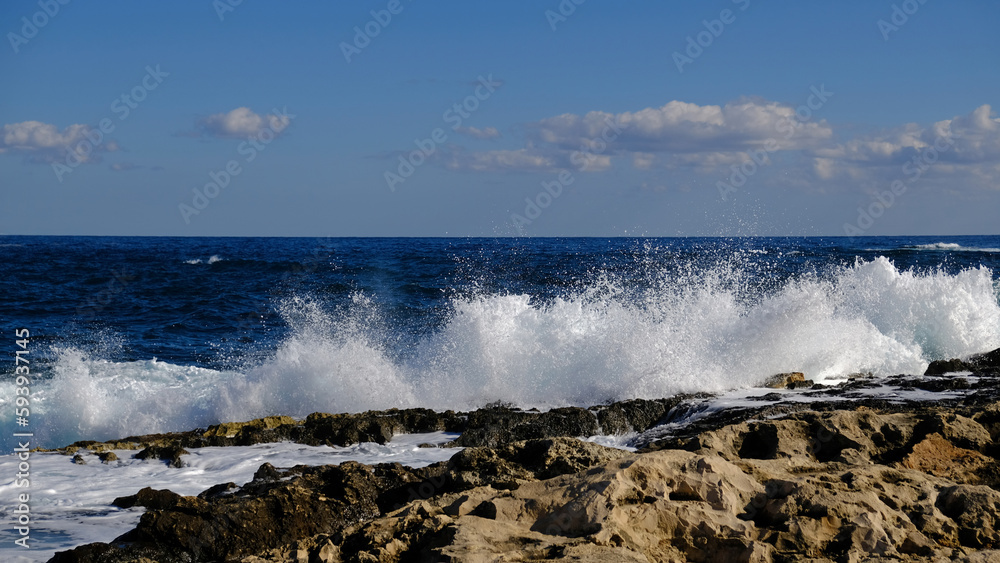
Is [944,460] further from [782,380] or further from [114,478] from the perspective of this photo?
[114,478]

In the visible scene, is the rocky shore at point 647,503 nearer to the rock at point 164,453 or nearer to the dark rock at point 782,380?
the rock at point 164,453

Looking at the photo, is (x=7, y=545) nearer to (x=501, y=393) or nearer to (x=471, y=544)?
(x=471, y=544)

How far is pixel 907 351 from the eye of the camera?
12430 mm

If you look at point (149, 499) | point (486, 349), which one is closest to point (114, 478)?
point (149, 499)

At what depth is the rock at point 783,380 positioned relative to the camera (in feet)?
31.4

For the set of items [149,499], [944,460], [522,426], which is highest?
[944,460]

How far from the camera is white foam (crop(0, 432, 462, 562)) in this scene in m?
5.34

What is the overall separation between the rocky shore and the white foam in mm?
445

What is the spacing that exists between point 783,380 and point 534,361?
11.5 ft

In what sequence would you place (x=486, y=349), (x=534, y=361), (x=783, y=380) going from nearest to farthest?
(x=783, y=380) → (x=534, y=361) → (x=486, y=349)

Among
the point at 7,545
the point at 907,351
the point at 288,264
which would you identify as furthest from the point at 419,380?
the point at 288,264

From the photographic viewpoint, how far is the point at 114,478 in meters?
6.76

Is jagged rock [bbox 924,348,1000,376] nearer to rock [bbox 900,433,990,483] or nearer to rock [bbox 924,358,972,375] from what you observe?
rock [bbox 924,358,972,375]

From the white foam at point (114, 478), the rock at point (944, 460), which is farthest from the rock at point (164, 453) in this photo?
the rock at point (944, 460)
